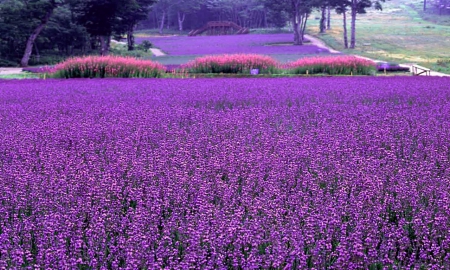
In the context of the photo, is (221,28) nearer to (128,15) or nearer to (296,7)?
(296,7)

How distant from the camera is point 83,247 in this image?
387cm

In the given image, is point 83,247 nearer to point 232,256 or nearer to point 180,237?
point 180,237

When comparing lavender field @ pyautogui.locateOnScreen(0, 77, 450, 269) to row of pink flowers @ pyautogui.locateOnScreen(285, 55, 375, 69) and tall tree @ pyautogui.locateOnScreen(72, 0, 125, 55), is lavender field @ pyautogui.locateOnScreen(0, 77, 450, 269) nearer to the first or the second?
row of pink flowers @ pyautogui.locateOnScreen(285, 55, 375, 69)

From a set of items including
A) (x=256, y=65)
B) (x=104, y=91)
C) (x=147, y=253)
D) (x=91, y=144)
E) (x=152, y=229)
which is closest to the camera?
(x=147, y=253)

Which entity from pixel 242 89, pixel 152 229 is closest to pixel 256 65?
pixel 242 89

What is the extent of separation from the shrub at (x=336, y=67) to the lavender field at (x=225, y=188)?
11710mm

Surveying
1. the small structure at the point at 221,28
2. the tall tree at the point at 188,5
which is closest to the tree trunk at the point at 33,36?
the small structure at the point at 221,28

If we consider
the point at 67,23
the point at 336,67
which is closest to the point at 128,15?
the point at 67,23

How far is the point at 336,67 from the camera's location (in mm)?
21453

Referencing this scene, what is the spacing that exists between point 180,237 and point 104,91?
9.89 meters

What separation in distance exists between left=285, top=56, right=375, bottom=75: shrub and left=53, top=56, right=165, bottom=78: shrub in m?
5.50

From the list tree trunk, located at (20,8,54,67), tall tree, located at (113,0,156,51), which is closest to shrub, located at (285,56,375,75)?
tall tree, located at (113,0,156,51)

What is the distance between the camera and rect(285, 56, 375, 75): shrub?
2141 cm

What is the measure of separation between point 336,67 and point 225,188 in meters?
17.2
